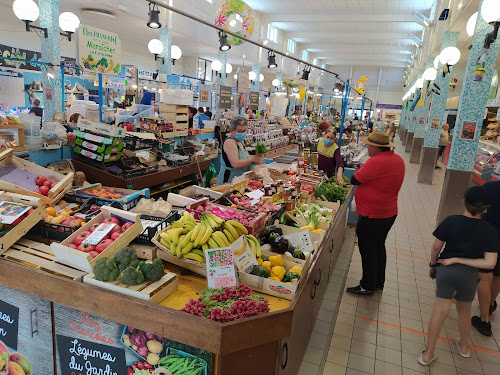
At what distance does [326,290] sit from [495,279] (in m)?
1.86

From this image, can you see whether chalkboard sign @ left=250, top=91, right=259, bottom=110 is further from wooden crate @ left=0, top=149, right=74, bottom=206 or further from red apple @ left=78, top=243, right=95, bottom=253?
red apple @ left=78, top=243, right=95, bottom=253

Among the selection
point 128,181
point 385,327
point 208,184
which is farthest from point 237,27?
point 385,327

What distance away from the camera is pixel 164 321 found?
6.80 feet

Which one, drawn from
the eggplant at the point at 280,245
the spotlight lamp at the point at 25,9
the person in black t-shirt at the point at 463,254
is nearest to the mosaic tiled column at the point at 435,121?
the person in black t-shirt at the point at 463,254

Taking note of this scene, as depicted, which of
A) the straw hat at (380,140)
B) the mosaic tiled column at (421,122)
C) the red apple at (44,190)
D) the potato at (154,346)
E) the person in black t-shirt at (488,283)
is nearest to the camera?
the potato at (154,346)

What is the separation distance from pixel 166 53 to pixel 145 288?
38.3 ft

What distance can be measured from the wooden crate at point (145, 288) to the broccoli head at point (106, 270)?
0.10 feet

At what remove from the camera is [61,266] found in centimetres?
254

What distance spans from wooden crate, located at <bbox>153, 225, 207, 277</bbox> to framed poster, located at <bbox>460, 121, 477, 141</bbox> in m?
6.33

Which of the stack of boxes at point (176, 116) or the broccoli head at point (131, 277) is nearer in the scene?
the broccoli head at point (131, 277)

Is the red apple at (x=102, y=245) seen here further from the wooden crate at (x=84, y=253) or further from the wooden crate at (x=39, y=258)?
the wooden crate at (x=39, y=258)

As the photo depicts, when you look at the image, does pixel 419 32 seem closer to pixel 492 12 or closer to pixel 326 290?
pixel 492 12

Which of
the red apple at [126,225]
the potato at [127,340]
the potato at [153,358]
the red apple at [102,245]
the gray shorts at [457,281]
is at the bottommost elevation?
the potato at [153,358]

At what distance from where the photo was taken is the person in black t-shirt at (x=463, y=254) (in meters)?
3.00
